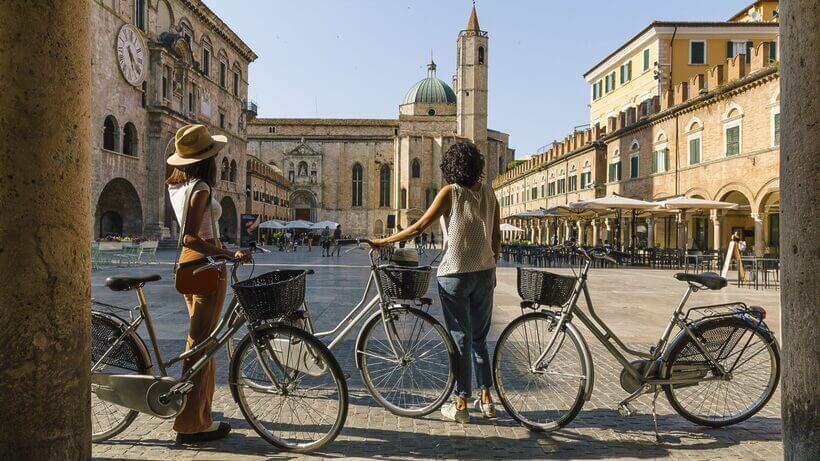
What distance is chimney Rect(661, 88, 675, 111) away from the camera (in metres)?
28.4

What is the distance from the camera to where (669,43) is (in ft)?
112

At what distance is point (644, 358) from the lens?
388cm

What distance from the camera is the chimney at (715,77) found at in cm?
2473

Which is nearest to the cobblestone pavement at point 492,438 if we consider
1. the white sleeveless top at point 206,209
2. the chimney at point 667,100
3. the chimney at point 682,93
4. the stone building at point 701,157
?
the white sleeveless top at point 206,209

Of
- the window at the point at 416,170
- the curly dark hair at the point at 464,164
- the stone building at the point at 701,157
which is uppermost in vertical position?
the window at the point at 416,170

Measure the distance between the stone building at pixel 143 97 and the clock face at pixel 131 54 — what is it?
0.04 metres

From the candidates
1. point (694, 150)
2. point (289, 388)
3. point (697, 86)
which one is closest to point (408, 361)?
point (289, 388)

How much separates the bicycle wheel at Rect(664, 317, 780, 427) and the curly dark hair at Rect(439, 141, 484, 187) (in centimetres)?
159

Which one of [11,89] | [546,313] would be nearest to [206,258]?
[11,89]

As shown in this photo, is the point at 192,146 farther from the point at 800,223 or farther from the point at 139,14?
the point at 139,14

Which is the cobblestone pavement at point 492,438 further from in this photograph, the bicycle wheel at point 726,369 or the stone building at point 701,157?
the stone building at point 701,157

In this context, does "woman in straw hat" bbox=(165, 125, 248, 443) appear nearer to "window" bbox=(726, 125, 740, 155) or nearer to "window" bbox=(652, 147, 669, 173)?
"window" bbox=(726, 125, 740, 155)

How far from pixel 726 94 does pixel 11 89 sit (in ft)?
85.6

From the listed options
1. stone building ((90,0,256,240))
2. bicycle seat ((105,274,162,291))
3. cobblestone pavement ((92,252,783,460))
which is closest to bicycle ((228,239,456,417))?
cobblestone pavement ((92,252,783,460))
